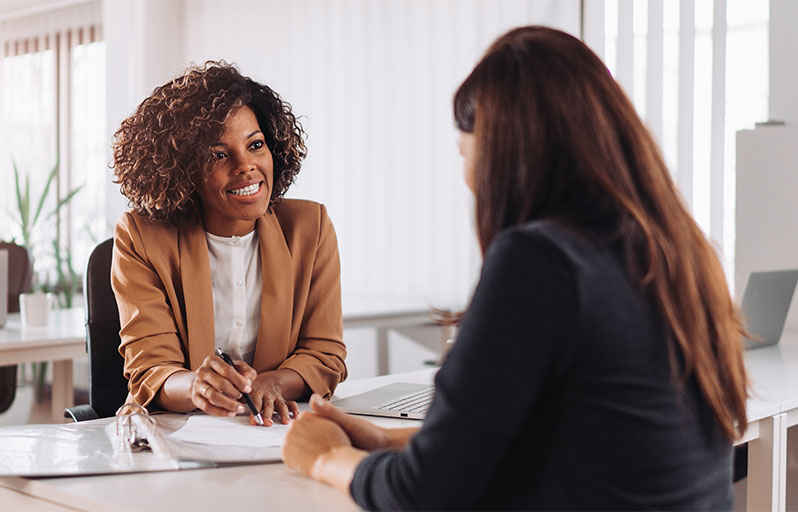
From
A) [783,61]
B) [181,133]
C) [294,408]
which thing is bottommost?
[294,408]

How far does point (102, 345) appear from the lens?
190cm

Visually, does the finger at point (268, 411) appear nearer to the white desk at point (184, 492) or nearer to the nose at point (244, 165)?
the white desk at point (184, 492)

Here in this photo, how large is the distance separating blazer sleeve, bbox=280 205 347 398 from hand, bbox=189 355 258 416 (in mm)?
249

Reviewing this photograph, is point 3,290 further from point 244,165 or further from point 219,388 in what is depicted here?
point 219,388

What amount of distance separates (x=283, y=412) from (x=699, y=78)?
2.33 m

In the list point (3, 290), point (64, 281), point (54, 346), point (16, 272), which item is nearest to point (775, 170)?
point (54, 346)

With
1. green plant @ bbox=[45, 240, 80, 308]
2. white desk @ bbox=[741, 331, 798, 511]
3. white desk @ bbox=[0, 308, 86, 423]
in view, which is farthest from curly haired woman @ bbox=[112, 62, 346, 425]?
green plant @ bbox=[45, 240, 80, 308]

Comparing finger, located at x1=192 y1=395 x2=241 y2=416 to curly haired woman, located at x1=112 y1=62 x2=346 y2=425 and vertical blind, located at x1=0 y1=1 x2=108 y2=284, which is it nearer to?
curly haired woman, located at x1=112 y1=62 x2=346 y2=425

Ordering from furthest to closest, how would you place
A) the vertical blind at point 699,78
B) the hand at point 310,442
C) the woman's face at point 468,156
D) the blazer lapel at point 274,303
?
1. the vertical blind at point 699,78
2. the blazer lapel at point 274,303
3. the hand at point 310,442
4. the woman's face at point 468,156

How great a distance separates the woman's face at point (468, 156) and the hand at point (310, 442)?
38 cm

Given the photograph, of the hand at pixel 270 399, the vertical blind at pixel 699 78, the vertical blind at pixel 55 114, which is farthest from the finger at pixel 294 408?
the vertical blind at pixel 55 114

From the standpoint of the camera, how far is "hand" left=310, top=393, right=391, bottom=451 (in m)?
1.15

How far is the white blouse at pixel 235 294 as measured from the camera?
1.77m

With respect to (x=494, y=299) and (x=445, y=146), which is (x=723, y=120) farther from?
(x=494, y=299)
